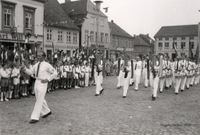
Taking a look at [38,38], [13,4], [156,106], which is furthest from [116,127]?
[38,38]

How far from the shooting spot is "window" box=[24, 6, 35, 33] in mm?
31219

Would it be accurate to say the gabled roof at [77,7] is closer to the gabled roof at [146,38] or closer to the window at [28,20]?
the window at [28,20]

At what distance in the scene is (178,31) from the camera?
3211 inches

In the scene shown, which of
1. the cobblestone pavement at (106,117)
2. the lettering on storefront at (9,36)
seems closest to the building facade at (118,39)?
the lettering on storefront at (9,36)

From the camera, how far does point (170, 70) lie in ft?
57.6

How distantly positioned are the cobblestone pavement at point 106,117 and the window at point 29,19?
19.6 metres

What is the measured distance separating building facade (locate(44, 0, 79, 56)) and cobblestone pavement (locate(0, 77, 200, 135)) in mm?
25605

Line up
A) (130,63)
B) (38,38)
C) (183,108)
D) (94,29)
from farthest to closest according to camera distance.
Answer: (94,29)
(38,38)
(130,63)
(183,108)

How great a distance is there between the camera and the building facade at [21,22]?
2847 centimetres

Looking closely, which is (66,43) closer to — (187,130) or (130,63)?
(130,63)

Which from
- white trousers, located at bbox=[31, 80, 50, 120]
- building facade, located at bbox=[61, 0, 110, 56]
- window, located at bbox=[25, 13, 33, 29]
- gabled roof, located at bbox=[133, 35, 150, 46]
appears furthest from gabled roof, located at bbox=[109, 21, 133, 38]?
white trousers, located at bbox=[31, 80, 50, 120]

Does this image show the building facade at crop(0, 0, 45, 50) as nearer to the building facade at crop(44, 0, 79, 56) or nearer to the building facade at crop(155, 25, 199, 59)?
the building facade at crop(44, 0, 79, 56)

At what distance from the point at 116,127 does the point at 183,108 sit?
4.29 m

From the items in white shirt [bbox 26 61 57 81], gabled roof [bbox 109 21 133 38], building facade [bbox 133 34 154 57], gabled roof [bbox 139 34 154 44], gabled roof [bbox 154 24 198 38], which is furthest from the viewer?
gabled roof [bbox 139 34 154 44]
